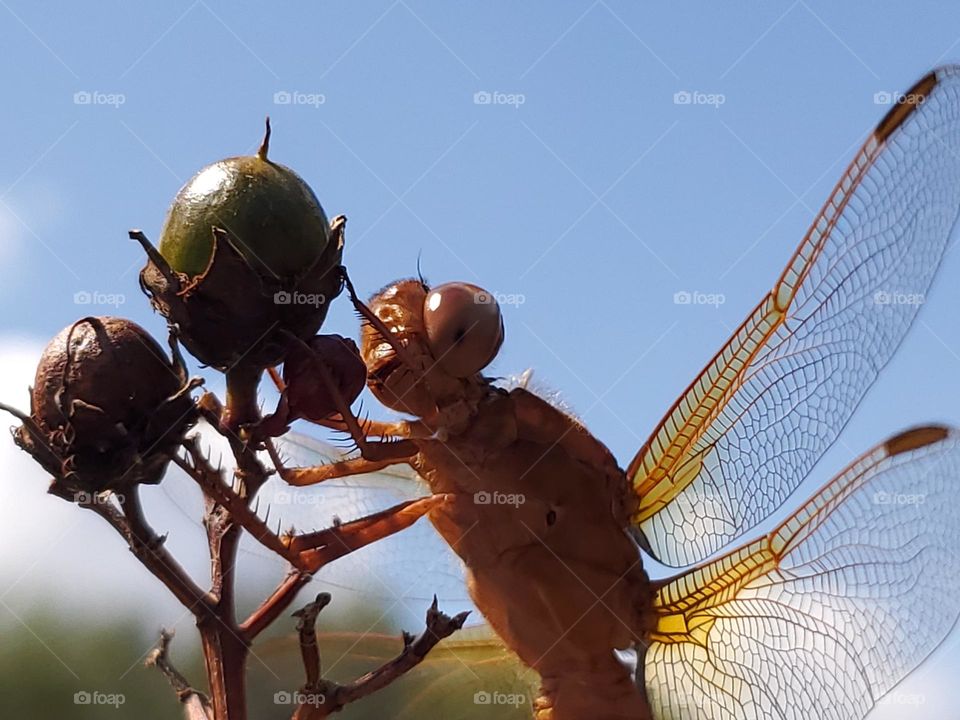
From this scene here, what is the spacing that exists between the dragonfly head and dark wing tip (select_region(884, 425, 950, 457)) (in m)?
1.09

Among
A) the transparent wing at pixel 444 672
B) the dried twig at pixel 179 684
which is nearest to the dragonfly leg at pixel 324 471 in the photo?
the dried twig at pixel 179 684

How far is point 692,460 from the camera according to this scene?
3.22 meters

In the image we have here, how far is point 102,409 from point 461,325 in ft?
3.85

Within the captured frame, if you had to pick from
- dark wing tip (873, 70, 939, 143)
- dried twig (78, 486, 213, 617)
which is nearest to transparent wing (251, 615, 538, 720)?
dried twig (78, 486, 213, 617)

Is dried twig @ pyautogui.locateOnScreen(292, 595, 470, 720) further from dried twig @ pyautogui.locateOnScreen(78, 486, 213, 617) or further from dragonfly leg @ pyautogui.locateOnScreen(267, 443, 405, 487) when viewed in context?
dragonfly leg @ pyautogui.locateOnScreen(267, 443, 405, 487)

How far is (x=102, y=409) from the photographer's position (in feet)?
5.86

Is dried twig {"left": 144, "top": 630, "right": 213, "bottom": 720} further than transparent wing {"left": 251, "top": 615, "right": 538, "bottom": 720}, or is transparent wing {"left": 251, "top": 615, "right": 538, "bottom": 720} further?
transparent wing {"left": 251, "top": 615, "right": 538, "bottom": 720}

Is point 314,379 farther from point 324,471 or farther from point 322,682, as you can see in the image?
point 324,471

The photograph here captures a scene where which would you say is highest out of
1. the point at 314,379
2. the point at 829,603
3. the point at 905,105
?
the point at 905,105

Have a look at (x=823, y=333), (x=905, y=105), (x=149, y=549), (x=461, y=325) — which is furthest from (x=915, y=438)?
(x=149, y=549)

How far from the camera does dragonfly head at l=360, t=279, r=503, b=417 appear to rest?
111 inches

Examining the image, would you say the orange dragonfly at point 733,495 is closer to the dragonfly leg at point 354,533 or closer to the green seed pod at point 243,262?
the dragonfly leg at point 354,533

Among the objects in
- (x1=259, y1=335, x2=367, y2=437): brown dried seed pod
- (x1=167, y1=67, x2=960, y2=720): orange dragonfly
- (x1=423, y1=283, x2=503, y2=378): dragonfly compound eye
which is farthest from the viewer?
(x1=167, y1=67, x2=960, y2=720): orange dragonfly

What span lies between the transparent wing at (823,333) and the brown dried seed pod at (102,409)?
170cm
